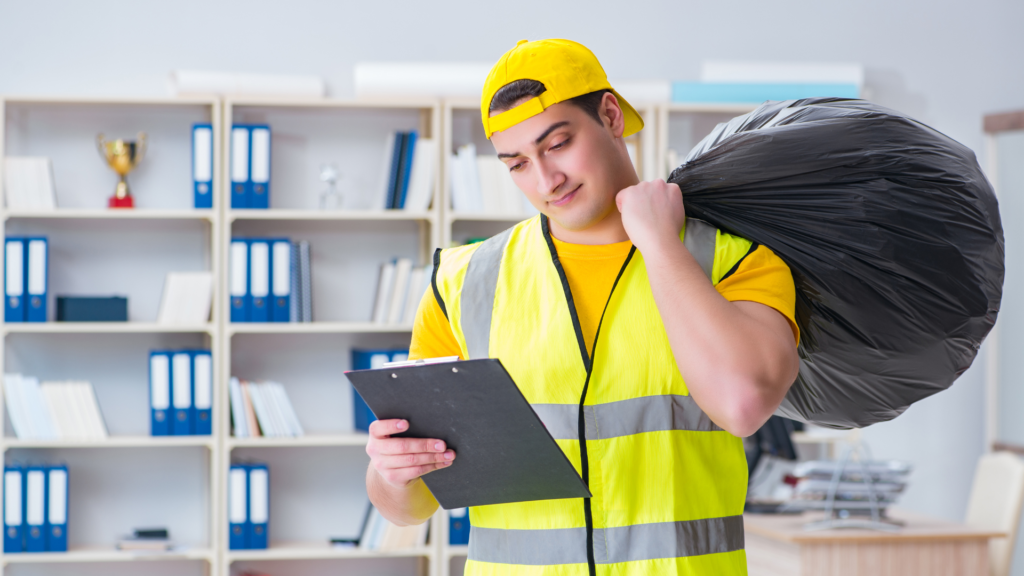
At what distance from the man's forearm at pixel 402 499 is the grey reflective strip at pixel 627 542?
141 millimetres

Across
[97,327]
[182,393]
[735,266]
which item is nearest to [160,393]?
[182,393]

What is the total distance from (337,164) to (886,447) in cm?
252

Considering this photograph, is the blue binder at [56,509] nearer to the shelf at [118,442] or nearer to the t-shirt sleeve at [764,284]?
the shelf at [118,442]

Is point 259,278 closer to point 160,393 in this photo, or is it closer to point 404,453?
point 160,393

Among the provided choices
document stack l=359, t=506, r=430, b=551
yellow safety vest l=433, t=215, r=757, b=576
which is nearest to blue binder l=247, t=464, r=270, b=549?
document stack l=359, t=506, r=430, b=551

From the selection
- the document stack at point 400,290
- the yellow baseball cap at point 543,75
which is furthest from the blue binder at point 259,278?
the yellow baseball cap at point 543,75

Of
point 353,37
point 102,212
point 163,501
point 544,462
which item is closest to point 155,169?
point 102,212

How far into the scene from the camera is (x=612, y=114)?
3.68 feet

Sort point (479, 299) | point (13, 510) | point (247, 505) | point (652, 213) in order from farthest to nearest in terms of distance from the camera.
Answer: point (247, 505), point (13, 510), point (479, 299), point (652, 213)

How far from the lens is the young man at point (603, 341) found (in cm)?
96

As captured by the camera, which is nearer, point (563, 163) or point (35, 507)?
point (563, 163)

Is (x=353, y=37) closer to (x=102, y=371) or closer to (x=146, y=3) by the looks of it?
(x=146, y=3)

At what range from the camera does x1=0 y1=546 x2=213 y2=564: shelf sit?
2.98 metres

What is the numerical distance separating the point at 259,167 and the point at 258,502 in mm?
1199
